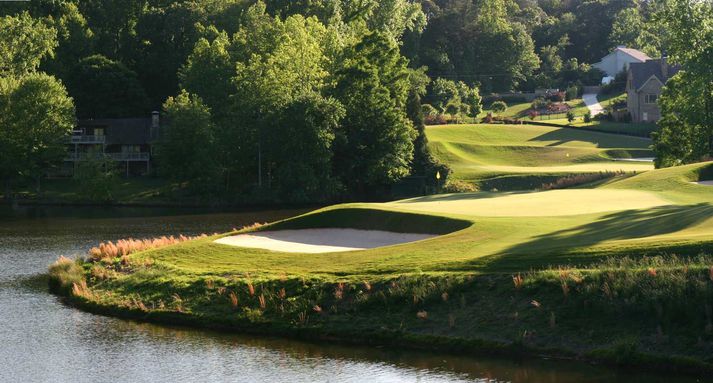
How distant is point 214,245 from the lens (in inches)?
1956

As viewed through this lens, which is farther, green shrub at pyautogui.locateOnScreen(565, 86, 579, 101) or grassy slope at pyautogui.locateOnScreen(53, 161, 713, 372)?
green shrub at pyautogui.locateOnScreen(565, 86, 579, 101)

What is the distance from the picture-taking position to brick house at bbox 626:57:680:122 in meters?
131

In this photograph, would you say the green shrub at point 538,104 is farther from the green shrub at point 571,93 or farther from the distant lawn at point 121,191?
the distant lawn at point 121,191

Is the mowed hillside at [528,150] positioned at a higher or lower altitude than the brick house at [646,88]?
lower

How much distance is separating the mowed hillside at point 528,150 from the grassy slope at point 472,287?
48550 mm

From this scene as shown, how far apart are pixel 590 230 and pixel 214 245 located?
17511mm

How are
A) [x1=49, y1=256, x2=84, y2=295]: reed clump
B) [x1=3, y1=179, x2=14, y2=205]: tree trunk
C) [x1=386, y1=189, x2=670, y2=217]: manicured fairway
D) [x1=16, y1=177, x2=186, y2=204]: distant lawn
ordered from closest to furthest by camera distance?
[x1=49, y1=256, x2=84, y2=295]: reed clump
[x1=386, y1=189, x2=670, y2=217]: manicured fairway
[x1=16, y1=177, x2=186, y2=204]: distant lawn
[x1=3, y1=179, x2=14, y2=205]: tree trunk

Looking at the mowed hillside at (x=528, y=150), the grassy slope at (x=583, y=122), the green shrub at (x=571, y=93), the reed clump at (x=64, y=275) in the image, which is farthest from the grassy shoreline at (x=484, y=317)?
the green shrub at (x=571, y=93)

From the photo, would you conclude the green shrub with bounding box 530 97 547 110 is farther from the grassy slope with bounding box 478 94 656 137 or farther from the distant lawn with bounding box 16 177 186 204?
the distant lawn with bounding box 16 177 186 204

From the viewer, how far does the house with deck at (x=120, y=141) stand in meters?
111

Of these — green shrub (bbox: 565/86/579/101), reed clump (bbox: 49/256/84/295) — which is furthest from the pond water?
green shrub (bbox: 565/86/579/101)

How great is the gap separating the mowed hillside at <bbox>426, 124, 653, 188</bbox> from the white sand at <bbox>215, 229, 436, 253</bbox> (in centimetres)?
4494

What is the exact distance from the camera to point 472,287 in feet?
119

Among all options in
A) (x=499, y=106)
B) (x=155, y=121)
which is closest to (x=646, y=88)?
(x=499, y=106)
